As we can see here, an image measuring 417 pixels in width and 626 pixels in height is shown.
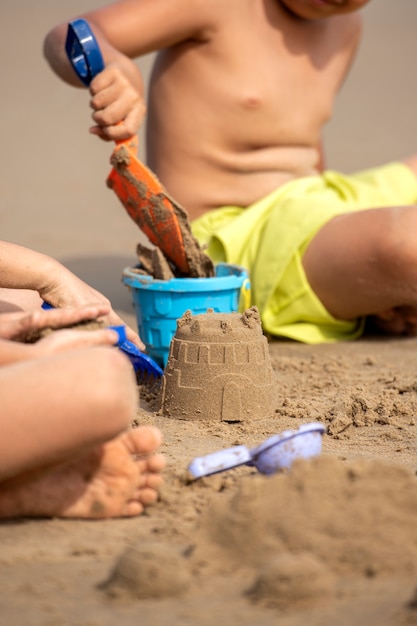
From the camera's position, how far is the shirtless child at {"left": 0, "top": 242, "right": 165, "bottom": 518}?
1.40 meters

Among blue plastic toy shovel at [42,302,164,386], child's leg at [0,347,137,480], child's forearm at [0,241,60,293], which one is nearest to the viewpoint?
child's leg at [0,347,137,480]

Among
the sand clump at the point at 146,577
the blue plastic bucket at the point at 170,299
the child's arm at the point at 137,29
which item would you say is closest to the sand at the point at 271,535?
the sand clump at the point at 146,577

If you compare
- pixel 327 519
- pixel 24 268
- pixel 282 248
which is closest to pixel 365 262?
pixel 282 248

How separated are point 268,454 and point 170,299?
986mm

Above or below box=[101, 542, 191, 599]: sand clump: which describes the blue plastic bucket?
below

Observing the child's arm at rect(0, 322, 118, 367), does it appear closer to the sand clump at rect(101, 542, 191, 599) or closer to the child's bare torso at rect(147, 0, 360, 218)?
the sand clump at rect(101, 542, 191, 599)

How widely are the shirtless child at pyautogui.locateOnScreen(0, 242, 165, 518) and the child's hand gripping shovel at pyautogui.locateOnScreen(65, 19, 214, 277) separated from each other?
956 mm

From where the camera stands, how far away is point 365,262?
283cm

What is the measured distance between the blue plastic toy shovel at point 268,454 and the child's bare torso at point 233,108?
1.68 metres

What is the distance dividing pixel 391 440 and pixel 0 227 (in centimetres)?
280

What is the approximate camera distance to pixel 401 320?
3.08 meters

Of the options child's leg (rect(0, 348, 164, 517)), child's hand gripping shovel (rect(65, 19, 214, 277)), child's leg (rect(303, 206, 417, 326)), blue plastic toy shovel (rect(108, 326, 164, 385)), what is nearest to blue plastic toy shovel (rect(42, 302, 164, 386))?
blue plastic toy shovel (rect(108, 326, 164, 385))

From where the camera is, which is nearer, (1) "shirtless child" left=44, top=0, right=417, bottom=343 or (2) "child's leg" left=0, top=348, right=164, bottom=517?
(2) "child's leg" left=0, top=348, right=164, bottom=517

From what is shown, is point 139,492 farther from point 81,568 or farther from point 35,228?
point 35,228
